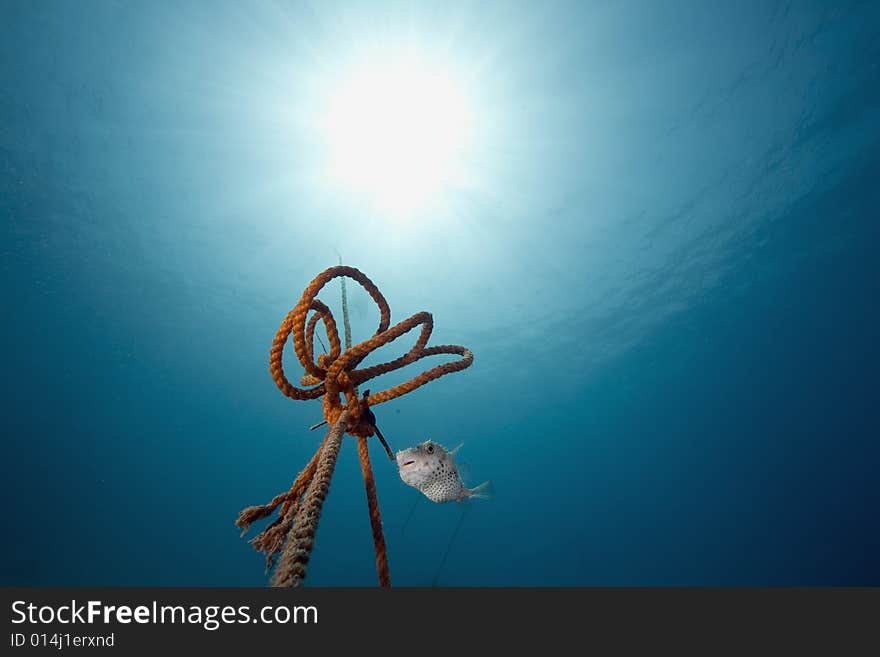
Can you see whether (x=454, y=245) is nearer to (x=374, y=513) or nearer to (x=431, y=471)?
(x=431, y=471)

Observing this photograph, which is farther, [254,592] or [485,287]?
[485,287]

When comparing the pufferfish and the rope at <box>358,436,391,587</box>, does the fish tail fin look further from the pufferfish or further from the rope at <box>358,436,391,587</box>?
the rope at <box>358,436,391,587</box>

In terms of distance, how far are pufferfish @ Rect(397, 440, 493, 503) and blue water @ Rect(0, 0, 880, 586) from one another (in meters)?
2.90

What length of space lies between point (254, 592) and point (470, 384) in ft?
119

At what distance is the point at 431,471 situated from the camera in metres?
2.40

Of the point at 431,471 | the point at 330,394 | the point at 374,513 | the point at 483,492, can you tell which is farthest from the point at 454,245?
the point at 374,513

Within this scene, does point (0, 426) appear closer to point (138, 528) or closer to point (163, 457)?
point (163, 457)

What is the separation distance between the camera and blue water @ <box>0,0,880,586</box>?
43.8 ft

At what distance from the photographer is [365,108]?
15.0m

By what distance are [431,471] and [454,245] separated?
765 inches

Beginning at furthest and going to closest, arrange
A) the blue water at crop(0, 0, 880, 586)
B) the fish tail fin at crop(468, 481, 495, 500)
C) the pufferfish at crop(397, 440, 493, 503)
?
the blue water at crop(0, 0, 880, 586) → the fish tail fin at crop(468, 481, 495, 500) → the pufferfish at crop(397, 440, 493, 503)

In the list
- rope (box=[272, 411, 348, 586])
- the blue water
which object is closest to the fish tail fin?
rope (box=[272, 411, 348, 586])

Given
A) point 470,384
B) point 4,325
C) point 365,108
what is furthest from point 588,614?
point 4,325

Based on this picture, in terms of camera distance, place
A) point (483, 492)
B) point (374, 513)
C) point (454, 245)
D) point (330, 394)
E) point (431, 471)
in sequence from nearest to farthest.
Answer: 1. point (374, 513)
2. point (330, 394)
3. point (431, 471)
4. point (483, 492)
5. point (454, 245)
